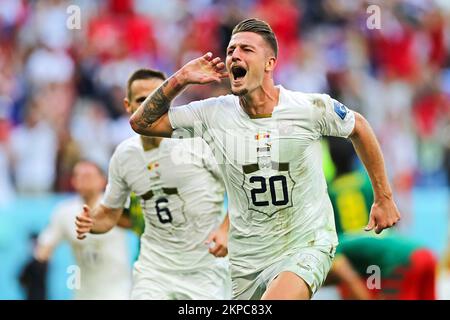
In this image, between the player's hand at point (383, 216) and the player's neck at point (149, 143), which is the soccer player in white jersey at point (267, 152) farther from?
the player's neck at point (149, 143)

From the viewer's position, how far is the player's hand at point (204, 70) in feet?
23.3

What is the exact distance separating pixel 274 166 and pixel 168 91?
0.86m

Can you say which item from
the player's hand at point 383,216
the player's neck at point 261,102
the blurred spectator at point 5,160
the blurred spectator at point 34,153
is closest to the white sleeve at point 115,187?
the player's neck at point 261,102

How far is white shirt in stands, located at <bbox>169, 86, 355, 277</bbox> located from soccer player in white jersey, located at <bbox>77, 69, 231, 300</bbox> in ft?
4.11

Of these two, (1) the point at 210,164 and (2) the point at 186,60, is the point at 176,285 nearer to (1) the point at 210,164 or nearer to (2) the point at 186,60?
(1) the point at 210,164

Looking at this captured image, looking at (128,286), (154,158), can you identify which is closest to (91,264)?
(128,286)

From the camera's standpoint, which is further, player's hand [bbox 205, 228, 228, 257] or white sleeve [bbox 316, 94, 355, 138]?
player's hand [bbox 205, 228, 228, 257]

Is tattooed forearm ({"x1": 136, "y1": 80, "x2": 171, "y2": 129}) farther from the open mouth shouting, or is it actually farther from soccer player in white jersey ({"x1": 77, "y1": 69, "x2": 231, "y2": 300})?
soccer player in white jersey ({"x1": 77, "y1": 69, "x2": 231, "y2": 300})

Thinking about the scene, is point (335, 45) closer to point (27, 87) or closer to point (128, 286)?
point (27, 87)

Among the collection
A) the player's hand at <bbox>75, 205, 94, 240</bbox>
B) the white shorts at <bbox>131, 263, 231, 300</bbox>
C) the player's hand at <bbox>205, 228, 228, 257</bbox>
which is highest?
the player's hand at <bbox>75, 205, 94, 240</bbox>

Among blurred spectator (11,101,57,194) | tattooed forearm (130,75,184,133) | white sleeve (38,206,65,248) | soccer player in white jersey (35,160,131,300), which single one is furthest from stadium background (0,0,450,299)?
tattooed forearm (130,75,184,133)

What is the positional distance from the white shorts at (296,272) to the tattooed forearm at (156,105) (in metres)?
1.24

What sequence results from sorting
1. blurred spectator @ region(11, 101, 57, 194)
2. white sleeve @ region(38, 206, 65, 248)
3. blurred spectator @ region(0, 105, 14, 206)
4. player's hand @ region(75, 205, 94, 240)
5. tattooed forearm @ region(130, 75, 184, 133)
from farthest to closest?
blurred spectator @ region(11, 101, 57, 194)
blurred spectator @ region(0, 105, 14, 206)
white sleeve @ region(38, 206, 65, 248)
player's hand @ region(75, 205, 94, 240)
tattooed forearm @ region(130, 75, 184, 133)

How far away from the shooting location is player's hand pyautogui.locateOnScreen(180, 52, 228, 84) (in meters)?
7.11
